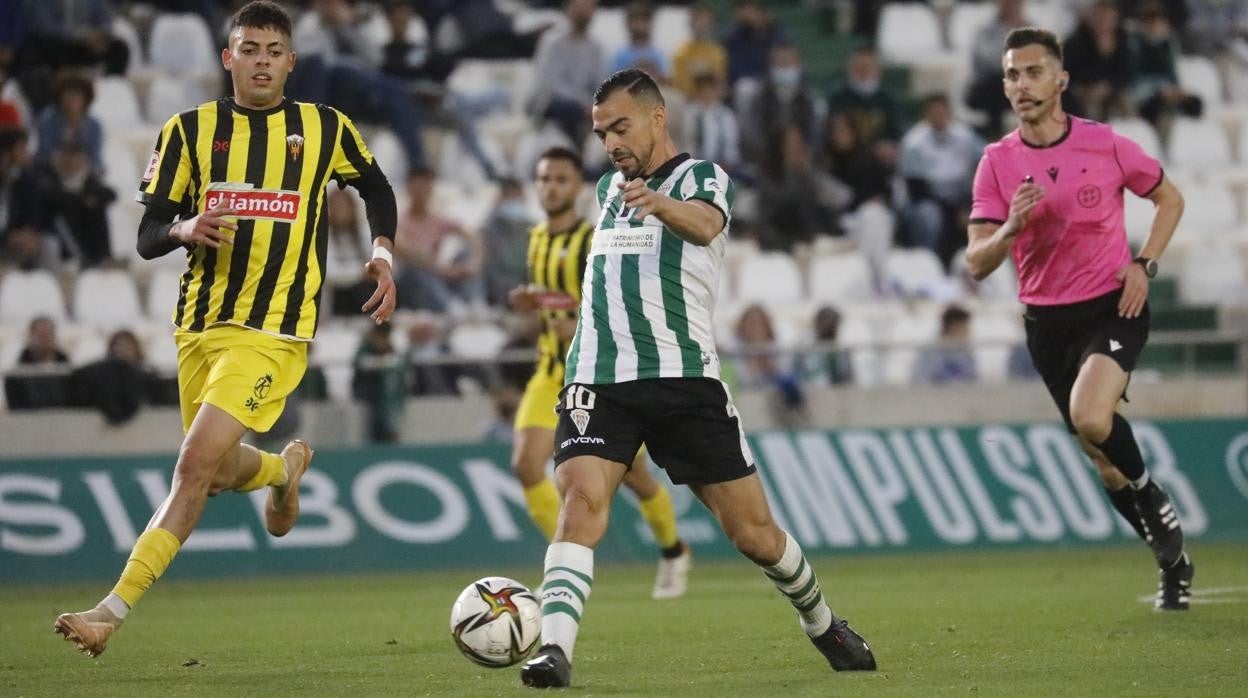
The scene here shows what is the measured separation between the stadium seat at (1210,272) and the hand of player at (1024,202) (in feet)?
33.9

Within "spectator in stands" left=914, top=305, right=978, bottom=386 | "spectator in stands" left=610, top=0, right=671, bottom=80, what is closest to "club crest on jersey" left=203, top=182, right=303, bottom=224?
"spectator in stands" left=914, top=305, right=978, bottom=386

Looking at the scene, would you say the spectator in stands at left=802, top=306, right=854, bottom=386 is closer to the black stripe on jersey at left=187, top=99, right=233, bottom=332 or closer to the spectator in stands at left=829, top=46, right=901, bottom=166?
the spectator in stands at left=829, top=46, right=901, bottom=166

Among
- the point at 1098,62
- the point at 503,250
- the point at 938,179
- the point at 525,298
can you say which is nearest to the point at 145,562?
the point at 525,298

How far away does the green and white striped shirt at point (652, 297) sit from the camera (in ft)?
22.4

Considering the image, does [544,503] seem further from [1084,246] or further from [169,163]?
[169,163]

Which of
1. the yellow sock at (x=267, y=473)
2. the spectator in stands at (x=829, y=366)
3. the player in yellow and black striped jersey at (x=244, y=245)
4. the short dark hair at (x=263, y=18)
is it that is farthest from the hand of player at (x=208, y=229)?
the spectator in stands at (x=829, y=366)

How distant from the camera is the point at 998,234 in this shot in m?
8.74

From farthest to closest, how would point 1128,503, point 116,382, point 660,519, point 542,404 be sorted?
point 116,382
point 660,519
point 542,404
point 1128,503

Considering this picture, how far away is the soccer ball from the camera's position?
267 inches

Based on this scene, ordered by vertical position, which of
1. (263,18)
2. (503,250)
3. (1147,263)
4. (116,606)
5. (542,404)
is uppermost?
(263,18)

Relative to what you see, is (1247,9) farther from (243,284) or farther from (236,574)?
(243,284)

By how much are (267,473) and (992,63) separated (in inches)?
510

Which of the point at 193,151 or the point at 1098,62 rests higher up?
Answer: the point at 193,151

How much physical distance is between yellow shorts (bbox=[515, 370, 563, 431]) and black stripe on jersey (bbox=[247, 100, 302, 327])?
3464mm
